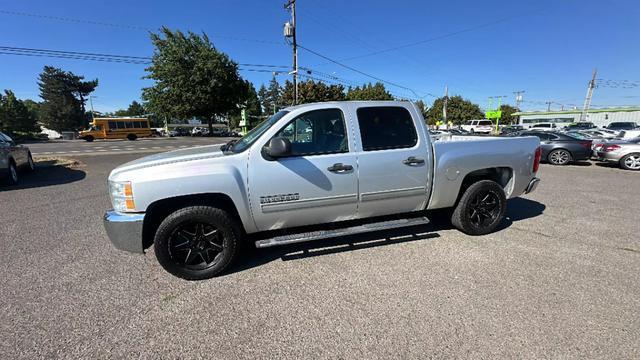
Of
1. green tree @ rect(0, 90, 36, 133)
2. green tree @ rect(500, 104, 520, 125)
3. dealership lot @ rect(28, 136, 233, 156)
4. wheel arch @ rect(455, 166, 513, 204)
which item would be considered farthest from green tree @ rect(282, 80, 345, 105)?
green tree @ rect(500, 104, 520, 125)

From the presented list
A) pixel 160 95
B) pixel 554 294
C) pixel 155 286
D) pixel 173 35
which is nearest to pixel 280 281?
pixel 155 286

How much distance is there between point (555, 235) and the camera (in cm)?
411

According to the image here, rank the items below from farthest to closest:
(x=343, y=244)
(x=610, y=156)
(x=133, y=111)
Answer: (x=133, y=111) < (x=610, y=156) < (x=343, y=244)

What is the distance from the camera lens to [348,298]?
2.73 m

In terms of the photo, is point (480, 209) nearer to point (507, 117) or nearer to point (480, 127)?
point (480, 127)

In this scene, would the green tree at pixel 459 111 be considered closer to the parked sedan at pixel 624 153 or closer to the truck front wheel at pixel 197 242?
the parked sedan at pixel 624 153

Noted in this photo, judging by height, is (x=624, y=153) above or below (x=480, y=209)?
above

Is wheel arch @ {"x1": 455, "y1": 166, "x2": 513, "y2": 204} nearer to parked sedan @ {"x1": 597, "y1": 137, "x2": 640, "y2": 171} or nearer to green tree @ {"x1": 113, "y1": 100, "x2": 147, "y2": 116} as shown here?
parked sedan @ {"x1": 597, "y1": 137, "x2": 640, "y2": 171}

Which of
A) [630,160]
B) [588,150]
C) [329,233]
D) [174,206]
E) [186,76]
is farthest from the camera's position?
[186,76]

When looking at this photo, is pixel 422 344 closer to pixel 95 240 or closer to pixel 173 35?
pixel 95 240

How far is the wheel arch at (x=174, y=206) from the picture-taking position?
2963mm

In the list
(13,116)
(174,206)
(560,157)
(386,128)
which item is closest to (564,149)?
(560,157)

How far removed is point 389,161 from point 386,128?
0.43 meters

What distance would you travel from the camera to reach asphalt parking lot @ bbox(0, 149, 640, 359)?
7.12 feet
